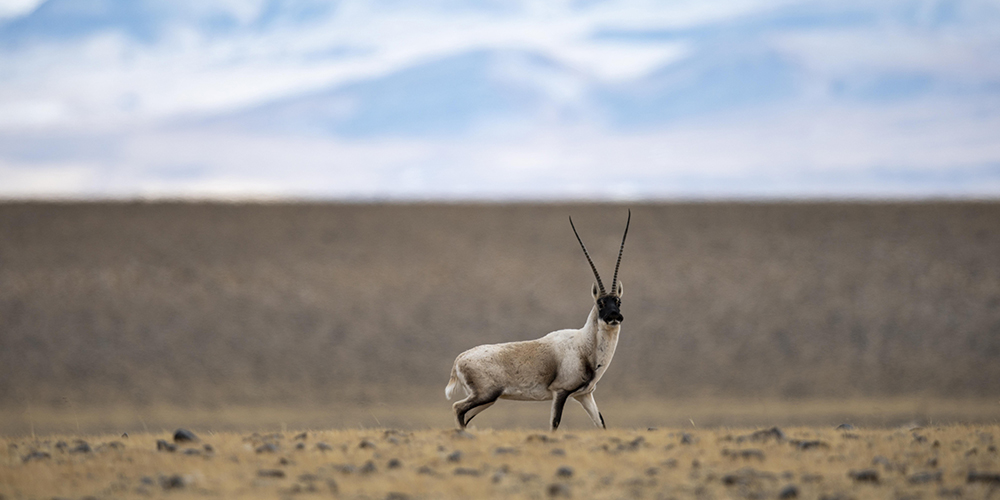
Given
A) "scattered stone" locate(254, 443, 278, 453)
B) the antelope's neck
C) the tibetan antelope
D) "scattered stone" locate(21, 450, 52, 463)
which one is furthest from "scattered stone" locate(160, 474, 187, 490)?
the antelope's neck

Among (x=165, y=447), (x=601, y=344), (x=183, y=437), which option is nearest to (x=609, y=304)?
(x=601, y=344)

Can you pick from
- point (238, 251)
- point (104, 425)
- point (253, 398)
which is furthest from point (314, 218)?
point (104, 425)

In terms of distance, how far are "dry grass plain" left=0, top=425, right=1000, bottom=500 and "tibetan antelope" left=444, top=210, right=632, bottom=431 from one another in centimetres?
50

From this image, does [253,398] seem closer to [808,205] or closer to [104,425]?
[104,425]

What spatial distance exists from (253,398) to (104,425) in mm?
6125

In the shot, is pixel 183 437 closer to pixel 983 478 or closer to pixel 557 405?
pixel 557 405

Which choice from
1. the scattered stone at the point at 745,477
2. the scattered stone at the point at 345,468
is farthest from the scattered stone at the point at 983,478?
the scattered stone at the point at 345,468

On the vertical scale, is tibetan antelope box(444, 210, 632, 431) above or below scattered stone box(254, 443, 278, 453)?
above

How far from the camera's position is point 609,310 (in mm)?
11781

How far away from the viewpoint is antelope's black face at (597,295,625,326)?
11656mm

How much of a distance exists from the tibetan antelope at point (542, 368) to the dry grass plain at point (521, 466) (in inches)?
19.5

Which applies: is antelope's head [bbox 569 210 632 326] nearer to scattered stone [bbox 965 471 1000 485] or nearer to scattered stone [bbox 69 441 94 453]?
scattered stone [bbox 965 471 1000 485]

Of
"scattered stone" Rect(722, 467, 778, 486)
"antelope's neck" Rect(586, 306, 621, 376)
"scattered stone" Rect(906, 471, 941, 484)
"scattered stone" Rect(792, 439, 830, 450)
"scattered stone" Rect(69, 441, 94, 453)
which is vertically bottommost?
"scattered stone" Rect(792, 439, 830, 450)

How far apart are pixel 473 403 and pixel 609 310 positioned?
6.62ft
